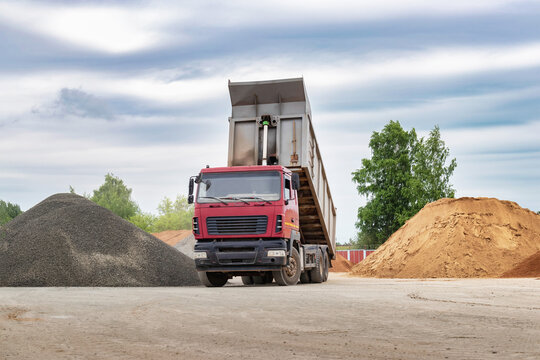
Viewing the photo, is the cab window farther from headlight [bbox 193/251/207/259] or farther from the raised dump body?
headlight [bbox 193/251/207/259]

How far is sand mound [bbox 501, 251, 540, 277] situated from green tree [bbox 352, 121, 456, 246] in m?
26.8

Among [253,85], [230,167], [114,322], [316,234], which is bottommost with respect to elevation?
[114,322]

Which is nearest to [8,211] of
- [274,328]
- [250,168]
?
[250,168]

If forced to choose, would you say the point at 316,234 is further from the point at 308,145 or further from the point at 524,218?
the point at 524,218

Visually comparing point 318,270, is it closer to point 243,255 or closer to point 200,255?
A: point 243,255

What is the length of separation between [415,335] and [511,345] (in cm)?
110

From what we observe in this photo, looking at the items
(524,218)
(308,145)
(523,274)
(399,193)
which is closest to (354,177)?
(399,193)

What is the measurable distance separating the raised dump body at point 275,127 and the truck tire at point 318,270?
111 inches

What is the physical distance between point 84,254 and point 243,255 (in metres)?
6.43

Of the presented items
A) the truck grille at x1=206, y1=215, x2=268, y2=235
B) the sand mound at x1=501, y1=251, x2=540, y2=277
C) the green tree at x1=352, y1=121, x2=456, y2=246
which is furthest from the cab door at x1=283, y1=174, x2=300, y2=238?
the green tree at x1=352, y1=121, x2=456, y2=246

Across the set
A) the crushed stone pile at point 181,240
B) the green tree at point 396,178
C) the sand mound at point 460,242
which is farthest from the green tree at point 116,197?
the sand mound at point 460,242

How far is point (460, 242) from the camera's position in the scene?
2683 centimetres

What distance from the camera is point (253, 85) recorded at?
18.2 metres

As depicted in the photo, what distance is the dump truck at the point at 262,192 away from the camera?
1652cm
